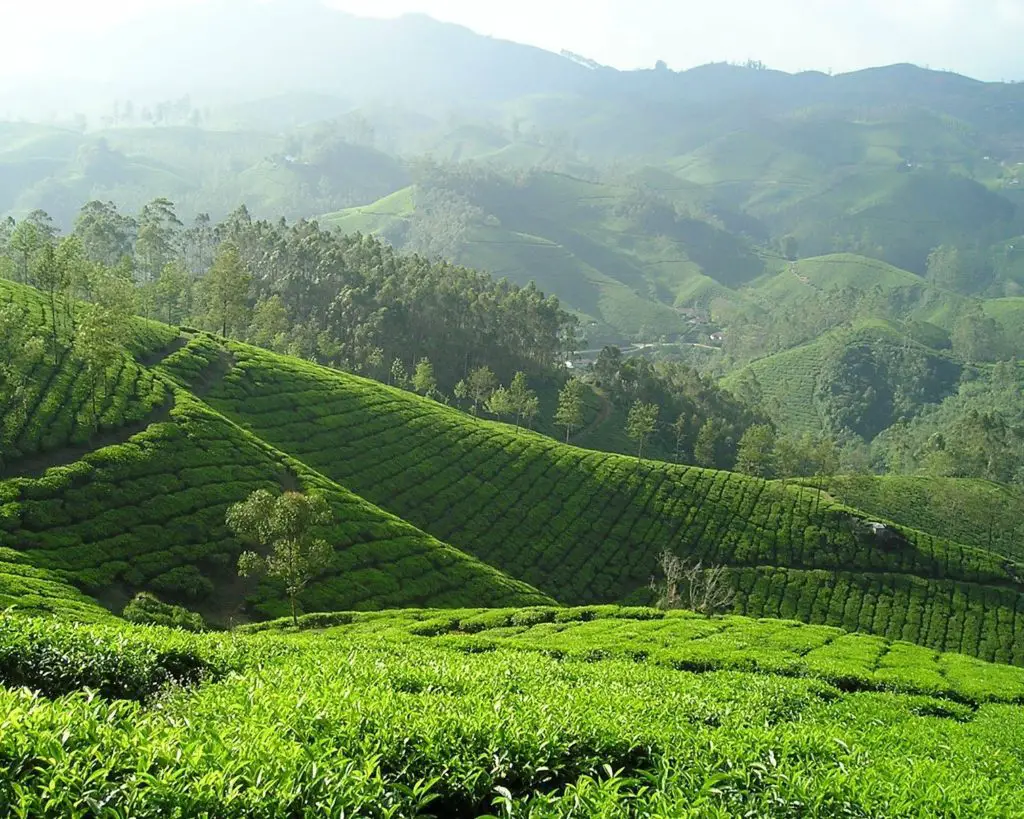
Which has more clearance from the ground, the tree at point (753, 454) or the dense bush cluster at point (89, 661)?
the dense bush cluster at point (89, 661)

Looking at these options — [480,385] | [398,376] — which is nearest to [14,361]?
[398,376]

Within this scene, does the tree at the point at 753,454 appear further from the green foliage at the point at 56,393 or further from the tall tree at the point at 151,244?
the tall tree at the point at 151,244

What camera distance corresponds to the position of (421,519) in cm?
6275

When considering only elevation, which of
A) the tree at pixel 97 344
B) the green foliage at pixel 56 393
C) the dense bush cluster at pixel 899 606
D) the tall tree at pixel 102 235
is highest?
the tall tree at pixel 102 235

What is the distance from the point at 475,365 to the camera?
14512 cm

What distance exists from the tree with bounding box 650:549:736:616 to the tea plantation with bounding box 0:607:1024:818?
34351mm

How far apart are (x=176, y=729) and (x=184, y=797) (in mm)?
1682

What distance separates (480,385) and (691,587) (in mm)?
68148

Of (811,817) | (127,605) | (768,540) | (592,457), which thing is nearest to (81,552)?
(127,605)

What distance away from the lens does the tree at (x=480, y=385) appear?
381ft

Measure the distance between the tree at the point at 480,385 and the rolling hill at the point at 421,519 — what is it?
88.8ft

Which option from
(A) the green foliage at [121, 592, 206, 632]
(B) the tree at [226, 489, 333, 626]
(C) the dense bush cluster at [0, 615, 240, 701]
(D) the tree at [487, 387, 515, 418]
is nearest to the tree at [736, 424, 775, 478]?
(D) the tree at [487, 387, 515, 418]

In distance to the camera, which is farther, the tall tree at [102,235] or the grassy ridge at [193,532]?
the tall tree at [102,235]

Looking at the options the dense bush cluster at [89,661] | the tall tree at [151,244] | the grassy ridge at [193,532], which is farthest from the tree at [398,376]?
the dense bush cluster at [89,661]
